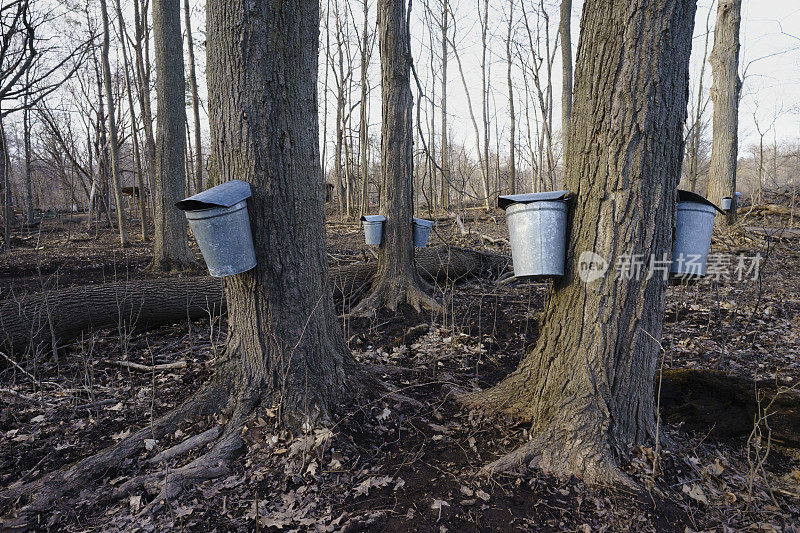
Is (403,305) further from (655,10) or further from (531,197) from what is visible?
(655,10)

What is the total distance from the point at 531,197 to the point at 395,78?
11.4 ft

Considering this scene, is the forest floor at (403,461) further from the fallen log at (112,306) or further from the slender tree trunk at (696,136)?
the slender tree trunk at (696,136)

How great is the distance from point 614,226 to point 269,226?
1.79 metres

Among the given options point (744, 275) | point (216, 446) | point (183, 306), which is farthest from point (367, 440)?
point (744, 275)

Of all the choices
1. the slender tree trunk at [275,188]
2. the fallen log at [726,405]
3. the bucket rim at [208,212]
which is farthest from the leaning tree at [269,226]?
the fallen log at [726,405]

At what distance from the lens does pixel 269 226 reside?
2375 mm

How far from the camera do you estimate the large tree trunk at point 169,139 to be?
6.79 meters

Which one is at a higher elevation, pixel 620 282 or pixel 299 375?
pixel 620 282

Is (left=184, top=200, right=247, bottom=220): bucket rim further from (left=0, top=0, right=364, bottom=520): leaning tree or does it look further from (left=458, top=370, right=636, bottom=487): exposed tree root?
(left=458, top=370, right=636, bottom=487): exposed tree root

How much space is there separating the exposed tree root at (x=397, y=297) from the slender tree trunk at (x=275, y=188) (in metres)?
2.47

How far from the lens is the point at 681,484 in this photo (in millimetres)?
1999

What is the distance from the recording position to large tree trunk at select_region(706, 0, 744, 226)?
9133mm

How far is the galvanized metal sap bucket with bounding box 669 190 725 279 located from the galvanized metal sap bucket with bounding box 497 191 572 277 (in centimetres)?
53

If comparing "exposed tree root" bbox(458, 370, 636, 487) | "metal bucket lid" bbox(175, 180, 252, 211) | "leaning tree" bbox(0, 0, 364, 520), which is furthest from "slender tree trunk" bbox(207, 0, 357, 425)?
"exposed tree root" bbox(458, 370, 636, 487)
